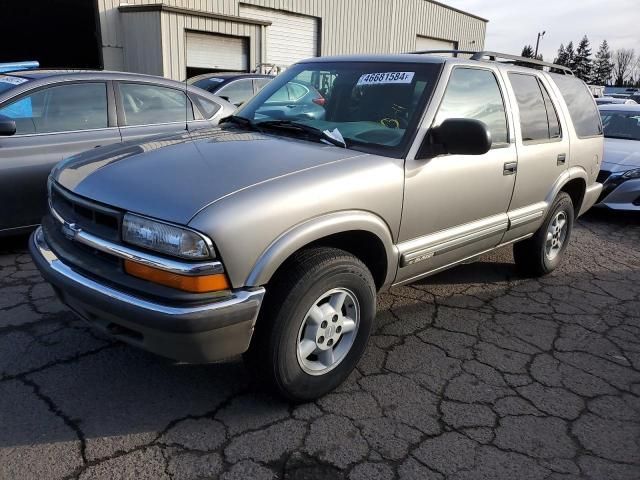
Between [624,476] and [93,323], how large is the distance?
2.55 metres

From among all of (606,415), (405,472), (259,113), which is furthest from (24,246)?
(606,415)

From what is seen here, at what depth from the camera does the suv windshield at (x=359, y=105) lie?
10.3ft

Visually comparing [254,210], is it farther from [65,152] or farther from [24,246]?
[24,246]

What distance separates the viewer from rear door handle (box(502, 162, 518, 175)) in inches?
146

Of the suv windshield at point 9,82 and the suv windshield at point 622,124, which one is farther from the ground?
the suv windshield at point 9,82

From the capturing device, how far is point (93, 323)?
2.53 metres

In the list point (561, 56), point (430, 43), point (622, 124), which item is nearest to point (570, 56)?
point (561, 56)

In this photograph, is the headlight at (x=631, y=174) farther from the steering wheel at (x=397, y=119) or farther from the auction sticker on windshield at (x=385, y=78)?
the steering wheel at (x=397, y=119)

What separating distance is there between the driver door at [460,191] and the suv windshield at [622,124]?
5482 millimetres

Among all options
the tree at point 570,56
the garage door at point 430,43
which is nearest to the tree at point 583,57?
the tree at point 570,56

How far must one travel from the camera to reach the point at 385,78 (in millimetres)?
3400

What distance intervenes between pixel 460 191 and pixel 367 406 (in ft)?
4.74

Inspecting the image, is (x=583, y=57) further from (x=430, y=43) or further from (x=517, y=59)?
(x=517, y=59)

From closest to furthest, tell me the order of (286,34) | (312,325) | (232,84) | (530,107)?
1. (312,325)
2. (530,107)
3. (232,84)
4. (286,34)
